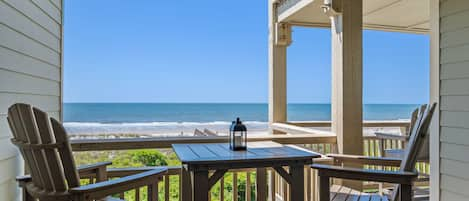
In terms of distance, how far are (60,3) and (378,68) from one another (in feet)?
103

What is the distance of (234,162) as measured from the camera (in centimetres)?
188

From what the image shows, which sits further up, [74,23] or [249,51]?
[74,23]

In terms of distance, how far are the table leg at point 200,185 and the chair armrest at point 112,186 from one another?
0.69 ft

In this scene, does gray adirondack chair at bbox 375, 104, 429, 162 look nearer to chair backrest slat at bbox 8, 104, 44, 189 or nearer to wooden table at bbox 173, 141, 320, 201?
wooden table at bbox 173, 141, 320, 201

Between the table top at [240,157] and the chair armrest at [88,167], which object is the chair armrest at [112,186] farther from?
the chair armrest at [88,167]

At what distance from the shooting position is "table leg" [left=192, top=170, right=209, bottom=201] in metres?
1.85

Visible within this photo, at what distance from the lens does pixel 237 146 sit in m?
2.27

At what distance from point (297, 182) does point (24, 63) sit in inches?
79.4

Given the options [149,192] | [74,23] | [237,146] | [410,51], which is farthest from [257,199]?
[410,51]

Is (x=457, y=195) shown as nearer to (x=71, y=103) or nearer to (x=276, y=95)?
(x=276, y=95)

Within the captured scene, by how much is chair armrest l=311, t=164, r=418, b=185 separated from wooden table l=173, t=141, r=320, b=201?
0.50ft

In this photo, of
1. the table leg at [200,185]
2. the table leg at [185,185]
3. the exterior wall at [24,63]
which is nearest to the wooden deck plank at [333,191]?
the table leg at [200,185]

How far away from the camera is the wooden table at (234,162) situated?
6.07ft

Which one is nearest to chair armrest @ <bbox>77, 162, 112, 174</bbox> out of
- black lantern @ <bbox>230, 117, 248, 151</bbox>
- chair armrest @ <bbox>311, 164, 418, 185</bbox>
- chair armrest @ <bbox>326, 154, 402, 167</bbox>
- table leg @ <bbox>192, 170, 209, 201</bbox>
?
table leg @ <bbox>192, 170, 209, 201</bbox>
